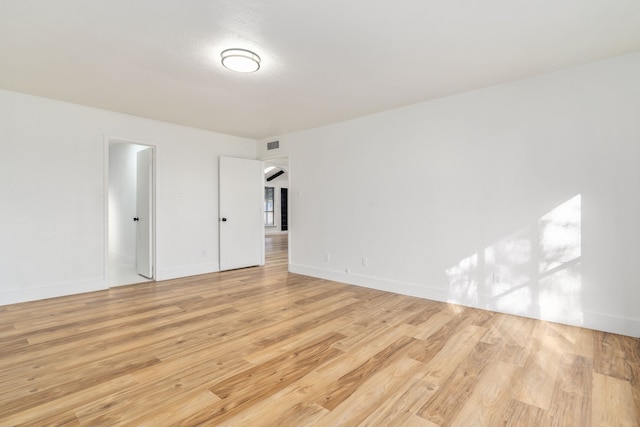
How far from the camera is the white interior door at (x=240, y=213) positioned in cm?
561

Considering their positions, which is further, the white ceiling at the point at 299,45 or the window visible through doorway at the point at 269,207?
the window visible through doorway at the point at 269,207

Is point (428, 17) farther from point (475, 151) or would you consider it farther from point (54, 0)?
point (54, 0)

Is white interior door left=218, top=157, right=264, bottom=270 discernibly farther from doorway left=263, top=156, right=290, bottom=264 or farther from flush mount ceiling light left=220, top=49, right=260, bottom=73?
doorway left=263, top=156, right=290, bottom=264

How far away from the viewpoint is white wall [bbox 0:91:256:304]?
3.61 metres

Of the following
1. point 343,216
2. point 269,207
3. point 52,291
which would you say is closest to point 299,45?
point 343,216

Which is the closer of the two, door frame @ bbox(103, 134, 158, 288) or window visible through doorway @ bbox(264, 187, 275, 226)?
door frame @ bbox(103, 134, 158, 288)

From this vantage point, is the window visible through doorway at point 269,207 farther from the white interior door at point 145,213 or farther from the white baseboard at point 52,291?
the white baseboard at point 52,291

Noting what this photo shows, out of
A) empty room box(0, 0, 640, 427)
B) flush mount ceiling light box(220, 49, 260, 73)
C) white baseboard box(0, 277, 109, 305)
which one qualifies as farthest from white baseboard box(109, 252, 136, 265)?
flush mount ceiling light box(220, 49, 260, 73)

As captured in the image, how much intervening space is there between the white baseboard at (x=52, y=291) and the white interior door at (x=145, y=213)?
0.78 metres

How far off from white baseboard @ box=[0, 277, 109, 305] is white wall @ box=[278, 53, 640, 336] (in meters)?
3.48

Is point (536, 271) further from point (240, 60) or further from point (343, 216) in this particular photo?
point (240, 60)

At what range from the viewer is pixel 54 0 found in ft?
6.46

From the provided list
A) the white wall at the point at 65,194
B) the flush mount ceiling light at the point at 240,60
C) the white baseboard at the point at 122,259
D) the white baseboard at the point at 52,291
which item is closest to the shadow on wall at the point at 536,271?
the flush mount ceiling light at the point at 240,60

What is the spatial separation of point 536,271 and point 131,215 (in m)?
6.89
